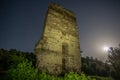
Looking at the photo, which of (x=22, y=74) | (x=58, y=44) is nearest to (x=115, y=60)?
(x=58, y=44)

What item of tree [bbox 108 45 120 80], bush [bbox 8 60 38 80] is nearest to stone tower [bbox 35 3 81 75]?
bush [bbox 8 60 38 80]

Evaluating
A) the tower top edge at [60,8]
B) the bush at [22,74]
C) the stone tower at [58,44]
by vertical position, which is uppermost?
the tower top edge at [60,8]

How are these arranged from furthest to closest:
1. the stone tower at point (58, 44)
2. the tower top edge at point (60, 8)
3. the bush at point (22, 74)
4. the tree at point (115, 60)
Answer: the tree at point (115, 60)
the tower top edge at point (60, 8)
the stone tower at point (58, 44)
the bush at point (22, 74)

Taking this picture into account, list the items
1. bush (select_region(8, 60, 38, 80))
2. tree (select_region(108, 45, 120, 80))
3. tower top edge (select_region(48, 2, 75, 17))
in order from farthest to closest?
tree (select_region(108, 45, 120, 80)) → tower top edge (select_region(48, 2, 75, 17)) → bush (select_region(8, 60, 38, 80))

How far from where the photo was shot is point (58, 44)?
10312 mm

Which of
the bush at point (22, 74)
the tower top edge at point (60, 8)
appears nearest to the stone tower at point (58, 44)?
the tower top edge at point (60, 8)

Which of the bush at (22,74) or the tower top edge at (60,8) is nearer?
the bush at (22,74)

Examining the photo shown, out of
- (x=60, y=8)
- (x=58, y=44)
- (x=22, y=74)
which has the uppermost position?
(x=60, y=8)

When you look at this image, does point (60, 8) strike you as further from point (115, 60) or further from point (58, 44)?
point (115, 60)

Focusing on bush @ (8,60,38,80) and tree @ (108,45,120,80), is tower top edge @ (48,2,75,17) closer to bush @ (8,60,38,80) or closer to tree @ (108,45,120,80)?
bush @ (8,60,38,80)

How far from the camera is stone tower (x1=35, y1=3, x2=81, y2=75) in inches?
370

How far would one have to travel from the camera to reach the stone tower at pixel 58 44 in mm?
9391

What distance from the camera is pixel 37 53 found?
931 cm

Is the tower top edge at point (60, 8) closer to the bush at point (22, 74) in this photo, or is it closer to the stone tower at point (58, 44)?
the stone tower at point (58, 44)
